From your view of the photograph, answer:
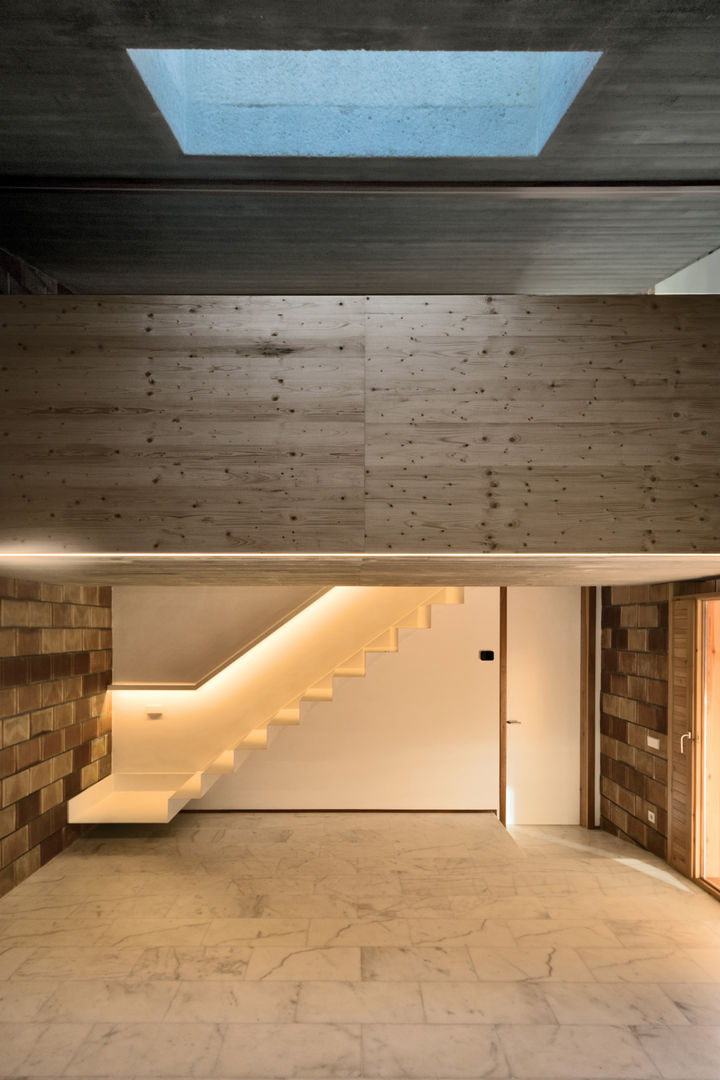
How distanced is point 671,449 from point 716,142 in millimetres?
1562

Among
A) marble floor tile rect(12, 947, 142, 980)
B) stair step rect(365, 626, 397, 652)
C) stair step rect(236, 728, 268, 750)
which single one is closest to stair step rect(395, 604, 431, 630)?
stair step rect(365, 626, 397, 652)

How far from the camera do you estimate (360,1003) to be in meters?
4.28

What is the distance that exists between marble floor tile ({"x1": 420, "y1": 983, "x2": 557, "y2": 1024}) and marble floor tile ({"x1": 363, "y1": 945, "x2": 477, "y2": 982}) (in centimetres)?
12

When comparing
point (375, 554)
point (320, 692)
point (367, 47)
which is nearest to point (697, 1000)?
point (375, 554)

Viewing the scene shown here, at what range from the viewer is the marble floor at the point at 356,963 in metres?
3.83

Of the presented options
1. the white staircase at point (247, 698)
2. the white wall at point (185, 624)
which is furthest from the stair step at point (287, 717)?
the white wall at point (185, 624)

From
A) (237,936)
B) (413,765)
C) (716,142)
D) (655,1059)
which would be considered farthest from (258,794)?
(716,142)

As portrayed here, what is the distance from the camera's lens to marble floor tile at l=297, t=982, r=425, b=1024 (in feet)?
13.5

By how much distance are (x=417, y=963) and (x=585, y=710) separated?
13.6 feet

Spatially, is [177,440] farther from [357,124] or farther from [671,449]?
[671,449]

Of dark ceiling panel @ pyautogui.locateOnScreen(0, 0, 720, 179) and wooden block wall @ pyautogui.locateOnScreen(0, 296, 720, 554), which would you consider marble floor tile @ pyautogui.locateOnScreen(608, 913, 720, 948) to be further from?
dark ceiling panel @ pyautogui.locateOnScreen(0, 0, 720, 179)

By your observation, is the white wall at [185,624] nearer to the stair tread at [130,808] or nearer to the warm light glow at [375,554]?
the stair tread at [130,808]

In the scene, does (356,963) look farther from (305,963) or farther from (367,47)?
(367,47)

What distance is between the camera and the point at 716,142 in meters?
4.19
